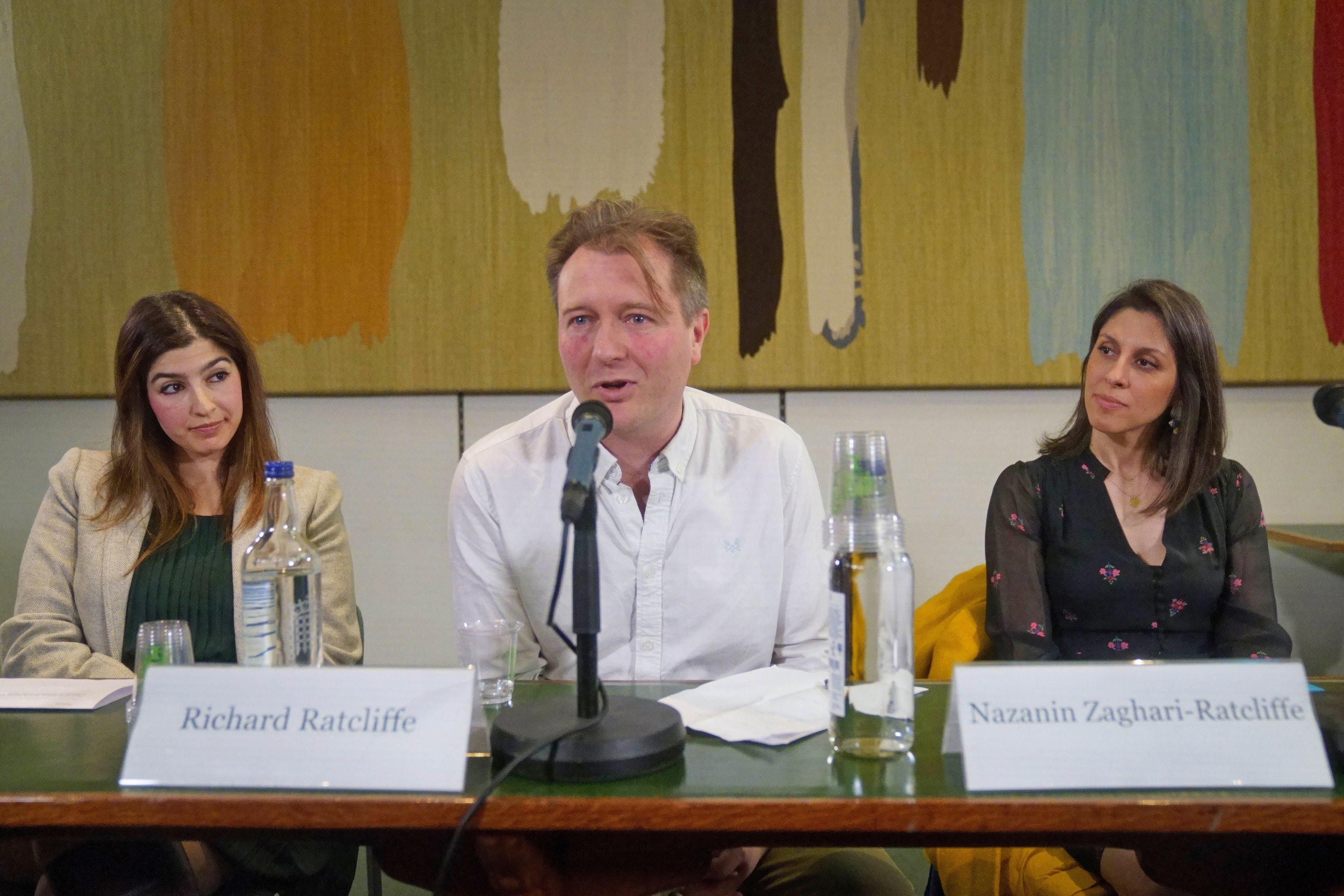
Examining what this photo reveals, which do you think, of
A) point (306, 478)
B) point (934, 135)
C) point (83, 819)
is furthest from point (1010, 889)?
point (934, 135)

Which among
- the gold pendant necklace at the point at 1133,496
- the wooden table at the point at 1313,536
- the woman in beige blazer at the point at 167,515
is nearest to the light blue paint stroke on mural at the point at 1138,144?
the wooden table at the point at 1313,536

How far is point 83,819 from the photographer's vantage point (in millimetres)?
852

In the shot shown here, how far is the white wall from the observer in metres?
2.62

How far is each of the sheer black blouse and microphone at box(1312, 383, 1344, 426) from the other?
85 centimetres

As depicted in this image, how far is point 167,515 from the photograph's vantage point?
1.81 metres

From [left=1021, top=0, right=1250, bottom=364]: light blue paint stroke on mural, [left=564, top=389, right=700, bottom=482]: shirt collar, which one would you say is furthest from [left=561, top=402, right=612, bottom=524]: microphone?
[left=1021, top=0, right=1250, bottom=364]: light blue paint stroke on mural

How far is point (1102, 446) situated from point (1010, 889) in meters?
0.88

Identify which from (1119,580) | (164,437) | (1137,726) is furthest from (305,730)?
(1119,580)

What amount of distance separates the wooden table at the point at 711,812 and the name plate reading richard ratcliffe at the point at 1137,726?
0.02 meters

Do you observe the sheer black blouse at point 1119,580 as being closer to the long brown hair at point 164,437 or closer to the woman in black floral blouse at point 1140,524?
the woman in black floral blouse at point 1140,524

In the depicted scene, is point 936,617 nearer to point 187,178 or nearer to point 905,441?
point 905,441

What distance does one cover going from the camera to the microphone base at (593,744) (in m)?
0.88

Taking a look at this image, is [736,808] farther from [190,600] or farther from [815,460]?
[815,460]

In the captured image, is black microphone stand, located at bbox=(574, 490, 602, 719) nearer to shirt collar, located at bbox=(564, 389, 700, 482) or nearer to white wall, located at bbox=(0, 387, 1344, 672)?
shirt collar, located at bbox=(564, 389, 700, 482)
